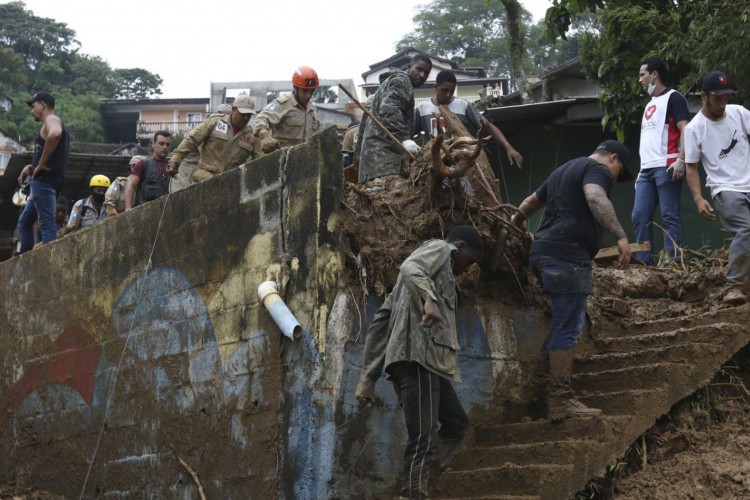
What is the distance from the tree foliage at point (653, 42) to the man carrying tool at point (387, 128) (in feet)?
8.95

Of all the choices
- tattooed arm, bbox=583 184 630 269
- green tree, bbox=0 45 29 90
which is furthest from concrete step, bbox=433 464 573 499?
green tree, bbox=0 45 29 90

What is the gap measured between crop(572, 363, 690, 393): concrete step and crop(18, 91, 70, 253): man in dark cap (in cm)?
559

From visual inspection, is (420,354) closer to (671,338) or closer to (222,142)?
(671,338)

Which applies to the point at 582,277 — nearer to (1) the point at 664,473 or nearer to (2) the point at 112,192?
(1) the point at 664,473

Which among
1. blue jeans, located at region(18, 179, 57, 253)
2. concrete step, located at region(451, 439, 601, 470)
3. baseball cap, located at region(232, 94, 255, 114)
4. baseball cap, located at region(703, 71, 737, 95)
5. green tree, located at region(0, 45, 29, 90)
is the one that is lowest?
concrete step, located at region(451, 439, 601, 470)

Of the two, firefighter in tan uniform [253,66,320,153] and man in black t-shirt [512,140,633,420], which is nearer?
man in black t-shirt [512,140,633,420]

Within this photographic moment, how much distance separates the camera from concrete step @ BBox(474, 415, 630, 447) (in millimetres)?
6199

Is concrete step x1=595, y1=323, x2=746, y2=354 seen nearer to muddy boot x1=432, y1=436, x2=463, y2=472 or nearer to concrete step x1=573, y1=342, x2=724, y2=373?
concrete step x1=573, y1=342, x2=724, y2=373

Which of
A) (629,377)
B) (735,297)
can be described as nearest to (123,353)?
(629,377)

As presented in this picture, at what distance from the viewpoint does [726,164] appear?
7430mm

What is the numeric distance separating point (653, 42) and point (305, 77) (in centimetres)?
395

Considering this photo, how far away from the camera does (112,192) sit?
36.2ft

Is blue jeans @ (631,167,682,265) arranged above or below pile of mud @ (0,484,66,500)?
above

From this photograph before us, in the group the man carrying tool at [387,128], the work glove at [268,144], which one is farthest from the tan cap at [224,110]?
the man carrying tool at [387,128]
